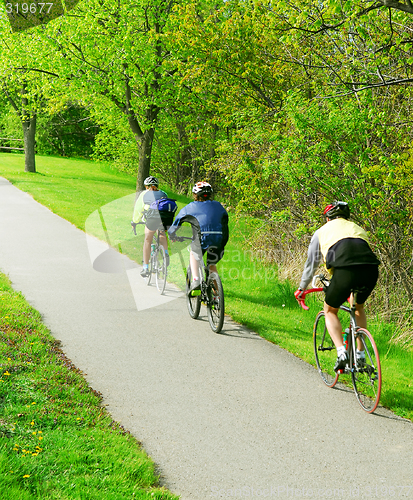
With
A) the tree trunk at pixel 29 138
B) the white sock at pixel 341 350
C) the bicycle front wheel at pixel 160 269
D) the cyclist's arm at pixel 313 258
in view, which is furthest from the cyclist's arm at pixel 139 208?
the tree trunk at pixel 29 138

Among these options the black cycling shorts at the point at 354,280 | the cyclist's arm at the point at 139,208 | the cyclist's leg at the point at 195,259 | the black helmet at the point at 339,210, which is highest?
the black helmet at the point at 339,210

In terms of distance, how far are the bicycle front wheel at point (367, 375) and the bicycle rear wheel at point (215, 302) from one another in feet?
7.95

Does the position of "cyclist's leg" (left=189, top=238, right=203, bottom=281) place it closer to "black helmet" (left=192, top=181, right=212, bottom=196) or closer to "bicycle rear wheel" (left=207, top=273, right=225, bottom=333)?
"bicycle rear wheel" (left=207, top=273, right=225, bottom=333)

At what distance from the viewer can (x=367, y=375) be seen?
498 cm

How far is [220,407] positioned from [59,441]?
166cm


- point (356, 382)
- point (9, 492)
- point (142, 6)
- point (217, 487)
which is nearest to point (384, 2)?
point (356, 382)

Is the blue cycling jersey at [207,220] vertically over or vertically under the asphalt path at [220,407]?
over

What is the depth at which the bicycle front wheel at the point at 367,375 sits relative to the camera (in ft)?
15.8

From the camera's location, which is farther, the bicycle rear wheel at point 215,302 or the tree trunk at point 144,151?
the tree trunk at point 144,151

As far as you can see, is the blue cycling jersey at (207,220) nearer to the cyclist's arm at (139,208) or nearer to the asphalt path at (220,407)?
the asphalt path at (220,407)

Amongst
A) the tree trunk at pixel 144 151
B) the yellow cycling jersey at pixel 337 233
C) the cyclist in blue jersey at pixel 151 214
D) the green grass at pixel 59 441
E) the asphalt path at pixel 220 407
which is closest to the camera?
the green grass at pixel 59 441

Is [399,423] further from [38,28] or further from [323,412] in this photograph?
[38,28]

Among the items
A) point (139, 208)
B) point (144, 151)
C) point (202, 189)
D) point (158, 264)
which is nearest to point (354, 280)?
point (202, 189)

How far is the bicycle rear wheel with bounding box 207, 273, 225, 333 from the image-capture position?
712 cm
